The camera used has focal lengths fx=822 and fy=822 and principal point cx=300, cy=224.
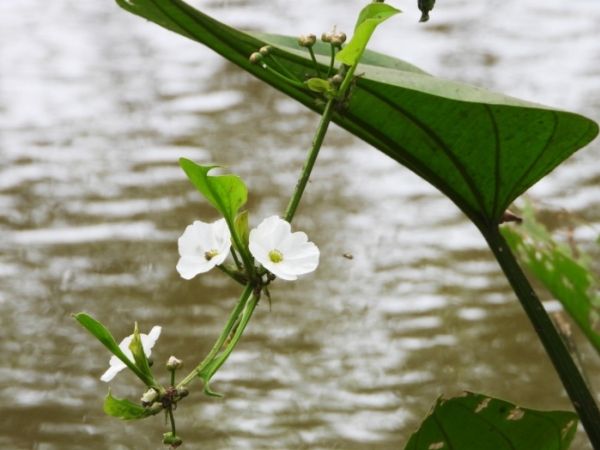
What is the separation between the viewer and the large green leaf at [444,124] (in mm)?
449

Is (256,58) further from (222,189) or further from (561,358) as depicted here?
(561,358)

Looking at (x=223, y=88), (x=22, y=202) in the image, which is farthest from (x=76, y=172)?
(x=223, y=88)

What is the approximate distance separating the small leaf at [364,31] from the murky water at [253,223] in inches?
27.5

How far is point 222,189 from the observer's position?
0.34 meters

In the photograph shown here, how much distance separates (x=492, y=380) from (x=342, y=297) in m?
0.26

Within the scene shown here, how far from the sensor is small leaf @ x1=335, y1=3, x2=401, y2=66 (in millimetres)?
347

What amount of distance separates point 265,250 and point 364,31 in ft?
0.34

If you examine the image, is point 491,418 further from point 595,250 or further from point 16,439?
point 595,250

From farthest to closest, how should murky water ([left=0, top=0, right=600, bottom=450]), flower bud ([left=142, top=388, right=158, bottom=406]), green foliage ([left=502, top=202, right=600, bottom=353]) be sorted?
1. murky water ([left=0, top=0, right=600, bottom=450])
2. green foliage ([left=502, top=202, right=600, bottom=353])
3. flower bud ([left=142, top=388, right=158, bottom=406])

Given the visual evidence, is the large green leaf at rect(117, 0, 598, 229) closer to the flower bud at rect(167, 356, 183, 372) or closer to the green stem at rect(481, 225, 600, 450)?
the green stem at rect(481, 225, 600, 450)

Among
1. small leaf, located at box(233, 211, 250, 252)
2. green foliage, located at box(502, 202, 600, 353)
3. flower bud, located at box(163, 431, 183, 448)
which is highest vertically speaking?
green foliage, located at box(502, 202, 600, 353)

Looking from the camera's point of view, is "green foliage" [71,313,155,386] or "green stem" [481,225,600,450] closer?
"green foliage" [71,313,155,386]

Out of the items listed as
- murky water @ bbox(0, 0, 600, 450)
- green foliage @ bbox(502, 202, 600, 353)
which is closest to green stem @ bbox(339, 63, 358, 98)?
green foliage @ bbox(502, 202, 600, 353)

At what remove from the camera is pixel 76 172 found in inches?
→ 54.6
